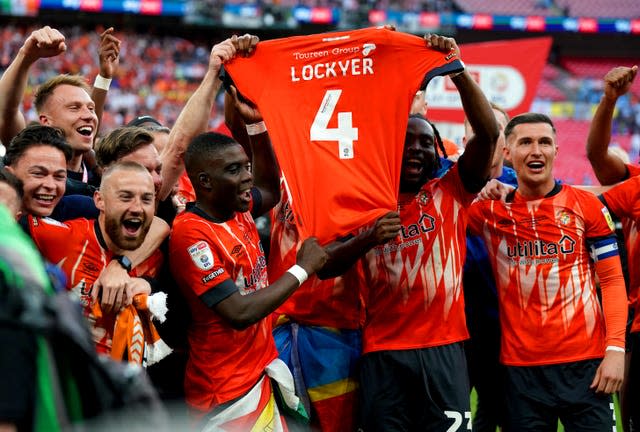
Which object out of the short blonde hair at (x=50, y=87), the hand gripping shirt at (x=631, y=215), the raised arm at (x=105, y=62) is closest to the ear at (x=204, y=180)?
the short blonde hair at (x=50, y=87)

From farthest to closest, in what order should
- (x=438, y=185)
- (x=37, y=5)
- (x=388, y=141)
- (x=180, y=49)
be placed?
(x=180, y=49)
(x=37, y=5)
(x=438, y=185)
(x=388, y=141)

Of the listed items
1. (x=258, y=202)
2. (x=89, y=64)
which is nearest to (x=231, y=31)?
(x=89, y=64)

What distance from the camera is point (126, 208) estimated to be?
3225 millimetres

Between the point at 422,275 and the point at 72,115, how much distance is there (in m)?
2.07

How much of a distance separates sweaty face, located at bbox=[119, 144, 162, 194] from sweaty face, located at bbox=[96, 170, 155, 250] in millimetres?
526

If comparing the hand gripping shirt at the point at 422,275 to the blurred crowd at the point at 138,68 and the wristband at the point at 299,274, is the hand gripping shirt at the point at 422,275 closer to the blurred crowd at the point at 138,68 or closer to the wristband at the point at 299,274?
the wristband at the point at 299,274

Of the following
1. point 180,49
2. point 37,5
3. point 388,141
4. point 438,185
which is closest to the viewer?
point 388,141

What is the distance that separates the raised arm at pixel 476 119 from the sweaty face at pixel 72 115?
1.91m

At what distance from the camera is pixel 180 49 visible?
25.8 metres

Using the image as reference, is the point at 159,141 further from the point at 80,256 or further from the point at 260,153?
the point at 80,256

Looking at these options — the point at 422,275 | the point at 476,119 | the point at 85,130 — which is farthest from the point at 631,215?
the point at 85,130

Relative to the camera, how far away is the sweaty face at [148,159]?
3.83 meters

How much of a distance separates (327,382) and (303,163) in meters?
1.12

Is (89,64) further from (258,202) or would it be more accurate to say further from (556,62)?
(258,202)
